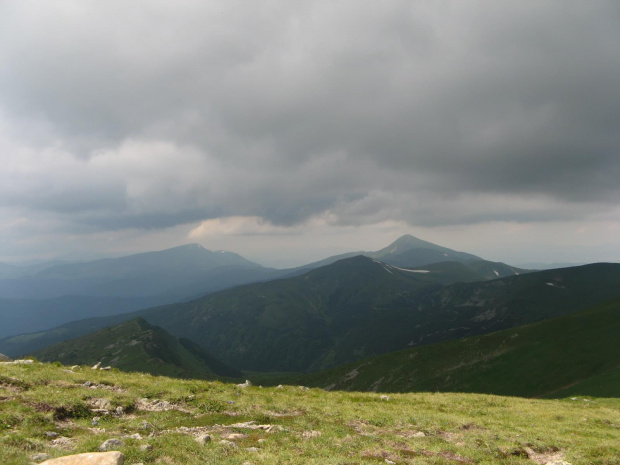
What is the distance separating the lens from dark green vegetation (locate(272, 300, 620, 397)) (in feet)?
252

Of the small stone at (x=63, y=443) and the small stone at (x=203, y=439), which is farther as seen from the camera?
the small stone at (x=203, y=439)

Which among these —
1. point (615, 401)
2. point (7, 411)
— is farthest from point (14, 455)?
point (615, 401)

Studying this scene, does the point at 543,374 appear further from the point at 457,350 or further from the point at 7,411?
the point at 7,411


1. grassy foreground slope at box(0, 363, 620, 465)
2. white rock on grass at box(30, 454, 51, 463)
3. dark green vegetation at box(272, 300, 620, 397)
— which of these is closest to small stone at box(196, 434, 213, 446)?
grassy foreground slope at box(0, 363, 620, 465)

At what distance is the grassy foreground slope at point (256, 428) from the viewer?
1397 cm

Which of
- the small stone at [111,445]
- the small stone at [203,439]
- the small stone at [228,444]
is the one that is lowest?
the small stone at [228,444]

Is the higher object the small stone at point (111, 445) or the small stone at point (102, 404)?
the small stone at point (111, 445)

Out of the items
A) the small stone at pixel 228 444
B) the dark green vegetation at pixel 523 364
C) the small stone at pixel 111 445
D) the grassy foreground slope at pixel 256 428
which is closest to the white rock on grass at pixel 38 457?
Result: the grassy foreground slope at pixel 256 428

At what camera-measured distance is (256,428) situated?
18516 mm

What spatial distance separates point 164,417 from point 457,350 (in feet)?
411

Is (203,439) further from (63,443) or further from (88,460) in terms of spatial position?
(88,460)

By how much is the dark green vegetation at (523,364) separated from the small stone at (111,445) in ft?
227

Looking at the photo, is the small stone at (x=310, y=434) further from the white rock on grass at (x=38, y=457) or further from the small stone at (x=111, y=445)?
the white rock on grass at (x=38, y=457)

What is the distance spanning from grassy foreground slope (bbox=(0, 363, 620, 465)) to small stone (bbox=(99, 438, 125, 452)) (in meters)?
0.29
